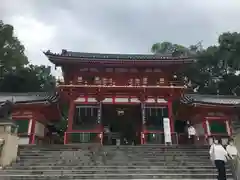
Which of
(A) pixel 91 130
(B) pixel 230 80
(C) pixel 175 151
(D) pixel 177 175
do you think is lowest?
(D) pixel 177 175

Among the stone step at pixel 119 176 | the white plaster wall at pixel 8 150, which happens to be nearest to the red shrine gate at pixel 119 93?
the white plaster wall at pixel 8 150

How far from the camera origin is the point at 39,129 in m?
21.2

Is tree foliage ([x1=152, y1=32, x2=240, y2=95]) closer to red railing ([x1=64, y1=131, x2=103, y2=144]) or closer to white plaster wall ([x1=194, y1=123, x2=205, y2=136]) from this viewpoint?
white plaster wall ([x1=194, y1=123, x2=205, y2=136])

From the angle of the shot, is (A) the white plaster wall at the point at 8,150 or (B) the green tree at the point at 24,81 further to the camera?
(B) the green tree at the point at 24,81

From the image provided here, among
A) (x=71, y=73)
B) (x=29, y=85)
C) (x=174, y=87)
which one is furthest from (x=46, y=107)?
(x=29, y=85)

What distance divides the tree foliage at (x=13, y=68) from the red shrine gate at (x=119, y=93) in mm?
16918

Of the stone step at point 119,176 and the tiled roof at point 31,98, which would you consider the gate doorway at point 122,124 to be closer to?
the tiled roof at point 31,98

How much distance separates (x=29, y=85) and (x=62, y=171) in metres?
28.5

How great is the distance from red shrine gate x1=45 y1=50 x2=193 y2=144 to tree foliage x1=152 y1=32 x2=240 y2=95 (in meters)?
14.8

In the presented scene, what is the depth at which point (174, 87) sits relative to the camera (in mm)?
19578

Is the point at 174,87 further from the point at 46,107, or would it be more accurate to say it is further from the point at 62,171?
the point at 62,171

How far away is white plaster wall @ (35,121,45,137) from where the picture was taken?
20372 millimetres

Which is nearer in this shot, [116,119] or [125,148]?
[125,148]

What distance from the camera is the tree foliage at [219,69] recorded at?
35.8 m
